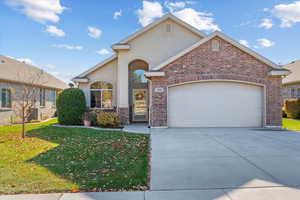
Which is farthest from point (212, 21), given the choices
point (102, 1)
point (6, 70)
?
point (6, 70)

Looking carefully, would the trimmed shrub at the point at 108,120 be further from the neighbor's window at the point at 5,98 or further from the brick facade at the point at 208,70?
the neighbor's window at the point at 5,98

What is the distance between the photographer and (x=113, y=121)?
11000 millimetres

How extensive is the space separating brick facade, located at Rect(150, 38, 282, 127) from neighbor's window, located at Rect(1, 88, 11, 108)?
37.0 ft

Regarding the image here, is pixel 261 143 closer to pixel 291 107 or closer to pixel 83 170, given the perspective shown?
pixel 83 170

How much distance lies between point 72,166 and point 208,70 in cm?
873

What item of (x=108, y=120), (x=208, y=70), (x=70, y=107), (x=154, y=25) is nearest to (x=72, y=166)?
(x=108, y=120)

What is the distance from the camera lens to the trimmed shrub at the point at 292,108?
15.9 meters

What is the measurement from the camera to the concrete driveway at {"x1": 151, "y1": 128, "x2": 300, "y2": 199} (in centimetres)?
339

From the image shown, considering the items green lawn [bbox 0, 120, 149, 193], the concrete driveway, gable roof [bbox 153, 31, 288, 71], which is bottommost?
green lawn [bbox 0, 120, 149, 193]

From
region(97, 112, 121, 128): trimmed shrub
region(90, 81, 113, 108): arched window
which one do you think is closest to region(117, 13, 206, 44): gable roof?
region(90, 81, 113, 108): arched window

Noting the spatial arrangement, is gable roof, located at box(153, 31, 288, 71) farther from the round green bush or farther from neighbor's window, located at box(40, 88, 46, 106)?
neighbor's window, located at box(40, 88, 46, 106)

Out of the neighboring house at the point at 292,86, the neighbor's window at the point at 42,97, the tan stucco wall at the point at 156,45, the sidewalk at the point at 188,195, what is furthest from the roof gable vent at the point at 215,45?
the neighbor's window at the point at 42,97

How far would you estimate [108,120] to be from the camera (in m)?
11.0

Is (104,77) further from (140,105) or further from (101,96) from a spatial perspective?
(140,105)
